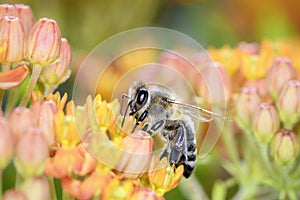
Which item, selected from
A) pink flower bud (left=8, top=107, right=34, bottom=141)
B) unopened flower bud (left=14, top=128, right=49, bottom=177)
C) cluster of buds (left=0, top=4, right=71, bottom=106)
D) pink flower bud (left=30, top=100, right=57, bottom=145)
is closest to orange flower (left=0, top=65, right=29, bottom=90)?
cluster of buds (left=0, top=4, right=71, bottom=106)

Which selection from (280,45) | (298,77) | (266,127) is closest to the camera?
(266,127)

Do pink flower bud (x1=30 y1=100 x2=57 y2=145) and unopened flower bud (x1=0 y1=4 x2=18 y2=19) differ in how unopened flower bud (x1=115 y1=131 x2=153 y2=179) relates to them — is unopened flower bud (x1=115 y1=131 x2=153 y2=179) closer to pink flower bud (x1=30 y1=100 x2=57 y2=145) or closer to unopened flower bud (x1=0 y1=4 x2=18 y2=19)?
pink flower bud (x1=30 y1=100 x2=57 y2=145)

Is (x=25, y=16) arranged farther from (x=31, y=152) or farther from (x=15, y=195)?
(x=15, y=195)

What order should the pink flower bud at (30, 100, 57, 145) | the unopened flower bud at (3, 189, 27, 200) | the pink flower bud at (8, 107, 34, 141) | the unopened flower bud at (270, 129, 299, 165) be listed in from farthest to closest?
the unopened flower bud at (270, 129, 299, 165) < the pink flower bud at (30, 100, 57, 145) < the pink flower bud at (8, 107, 34, 141) < the unopened flower bud at (3, 189, 27, 200)

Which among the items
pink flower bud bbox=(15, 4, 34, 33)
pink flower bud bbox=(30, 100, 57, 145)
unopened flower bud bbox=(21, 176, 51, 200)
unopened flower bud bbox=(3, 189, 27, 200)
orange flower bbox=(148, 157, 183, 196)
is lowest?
unopened flower bud bbox=(3, 189, 27, 200)

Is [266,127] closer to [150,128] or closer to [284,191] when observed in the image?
[284,191]

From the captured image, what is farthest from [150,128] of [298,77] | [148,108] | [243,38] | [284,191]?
[243,38]
